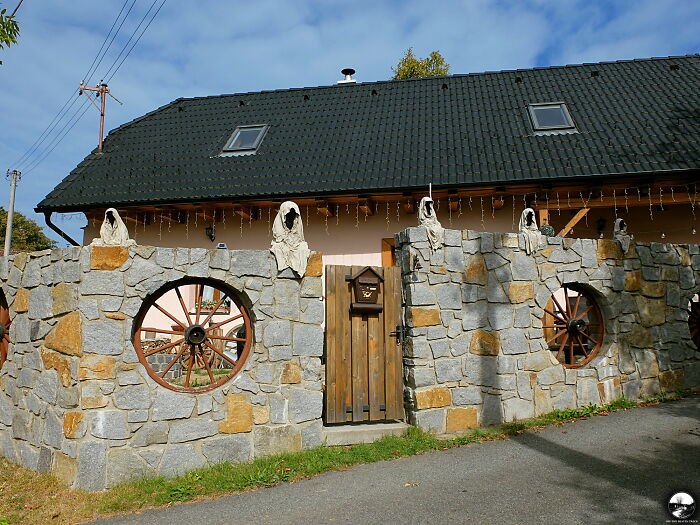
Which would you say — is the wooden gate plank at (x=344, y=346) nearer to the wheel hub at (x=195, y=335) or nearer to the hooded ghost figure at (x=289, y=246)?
the hooded ghost figure at (x=289, y=246)

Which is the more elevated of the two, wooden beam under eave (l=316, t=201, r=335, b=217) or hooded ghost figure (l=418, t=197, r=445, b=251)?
wooden beam under eave (l=316, t=201, r=335, b=217)

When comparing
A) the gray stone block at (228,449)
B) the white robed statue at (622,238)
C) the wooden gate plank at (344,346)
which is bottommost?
the gray stone block at (228,449)

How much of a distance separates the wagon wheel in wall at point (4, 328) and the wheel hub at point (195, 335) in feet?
7.15

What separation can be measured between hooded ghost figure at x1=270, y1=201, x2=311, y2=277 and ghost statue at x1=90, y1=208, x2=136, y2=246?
127 centimetres

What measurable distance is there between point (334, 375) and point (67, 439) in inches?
93.5

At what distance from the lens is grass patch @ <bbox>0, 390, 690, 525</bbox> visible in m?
3.69

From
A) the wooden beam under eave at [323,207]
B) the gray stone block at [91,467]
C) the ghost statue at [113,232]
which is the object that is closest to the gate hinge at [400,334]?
the ghost statue at [113,232]

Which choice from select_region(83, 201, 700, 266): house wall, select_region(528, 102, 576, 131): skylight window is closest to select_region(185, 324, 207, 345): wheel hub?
select_region(83, 201, 700, 266): house wall

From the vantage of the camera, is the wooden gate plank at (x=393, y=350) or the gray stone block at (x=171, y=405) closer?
the gray stone block at (x=171, y=405)

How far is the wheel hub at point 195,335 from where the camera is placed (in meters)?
4.45

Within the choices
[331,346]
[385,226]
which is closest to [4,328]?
[331,346]

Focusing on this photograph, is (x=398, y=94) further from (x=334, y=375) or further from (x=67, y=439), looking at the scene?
(x=67, y=439)

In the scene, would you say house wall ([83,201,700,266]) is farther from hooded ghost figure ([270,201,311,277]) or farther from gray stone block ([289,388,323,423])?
gray stone block ([289,388,323,423])

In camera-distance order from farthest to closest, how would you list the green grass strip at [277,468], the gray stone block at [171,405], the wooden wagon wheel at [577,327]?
the wooden wagon wheel at [577,327] → the gray stone block at [171,405] → the green grass strip at [277,468]
